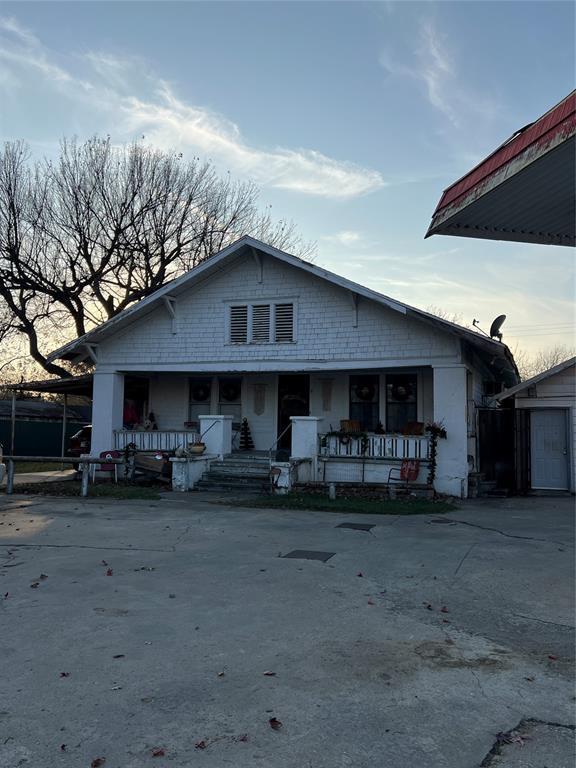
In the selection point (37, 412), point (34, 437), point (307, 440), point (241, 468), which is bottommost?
point (241, 468)

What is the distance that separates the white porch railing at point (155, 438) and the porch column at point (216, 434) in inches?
13.2

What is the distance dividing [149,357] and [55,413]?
16.6 m

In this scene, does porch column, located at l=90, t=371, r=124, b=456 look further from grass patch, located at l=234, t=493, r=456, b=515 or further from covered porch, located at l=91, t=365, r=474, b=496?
grass patch, located at l=234, t=493, r=456, b=515


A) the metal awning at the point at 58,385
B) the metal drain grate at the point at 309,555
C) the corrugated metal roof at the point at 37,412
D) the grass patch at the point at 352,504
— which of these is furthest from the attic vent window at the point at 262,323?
the corrugated metal roof at the point at 37,412

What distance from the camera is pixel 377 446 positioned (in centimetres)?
1589

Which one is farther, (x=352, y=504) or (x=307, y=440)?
(x=307, y=440)

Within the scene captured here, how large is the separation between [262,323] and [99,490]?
635cm

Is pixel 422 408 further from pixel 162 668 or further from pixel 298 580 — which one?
pixel 162 668

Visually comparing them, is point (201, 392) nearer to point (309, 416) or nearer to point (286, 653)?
point (309, 416)

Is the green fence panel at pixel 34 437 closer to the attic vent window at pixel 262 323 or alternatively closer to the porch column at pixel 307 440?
the attic vent window at pixel 262 323

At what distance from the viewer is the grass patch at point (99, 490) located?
14617 mm

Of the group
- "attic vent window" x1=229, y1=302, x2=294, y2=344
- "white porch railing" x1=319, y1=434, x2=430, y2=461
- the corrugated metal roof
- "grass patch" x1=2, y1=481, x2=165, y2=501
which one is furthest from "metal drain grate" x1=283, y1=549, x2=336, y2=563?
the corrugated metal roof

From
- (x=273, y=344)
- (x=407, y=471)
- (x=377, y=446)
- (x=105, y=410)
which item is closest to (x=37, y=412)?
(x=105, y=410)

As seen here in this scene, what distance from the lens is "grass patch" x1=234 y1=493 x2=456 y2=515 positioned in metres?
12.5
